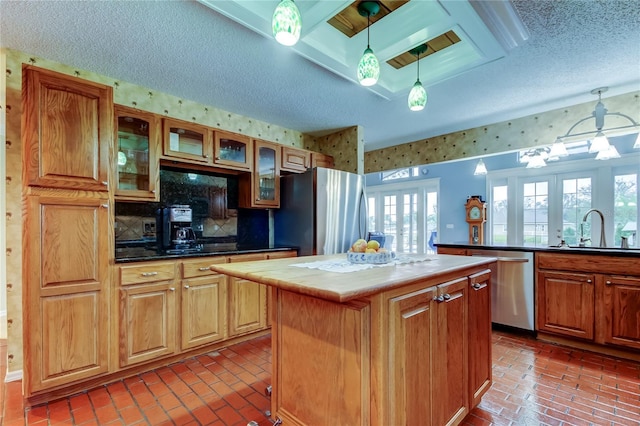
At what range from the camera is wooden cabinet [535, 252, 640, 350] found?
8.07 ft

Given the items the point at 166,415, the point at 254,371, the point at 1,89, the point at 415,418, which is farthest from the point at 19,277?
the point at 415,418

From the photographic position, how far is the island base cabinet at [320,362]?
1188mm

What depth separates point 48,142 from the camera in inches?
76.3

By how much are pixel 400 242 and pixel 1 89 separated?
7009 mm

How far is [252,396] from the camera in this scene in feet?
6.49

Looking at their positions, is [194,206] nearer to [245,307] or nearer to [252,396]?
[245,307]

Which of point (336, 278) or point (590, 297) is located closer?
point (336, 278)

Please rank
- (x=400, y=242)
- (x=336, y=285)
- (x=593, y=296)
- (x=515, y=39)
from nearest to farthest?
(x=336, y=285) < (x=515, y=39) < (x=593, y=296) < (x=400, y=242)

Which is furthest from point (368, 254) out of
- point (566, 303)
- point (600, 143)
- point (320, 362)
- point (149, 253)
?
point (600, 143)

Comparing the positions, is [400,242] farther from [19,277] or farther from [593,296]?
[19,277]

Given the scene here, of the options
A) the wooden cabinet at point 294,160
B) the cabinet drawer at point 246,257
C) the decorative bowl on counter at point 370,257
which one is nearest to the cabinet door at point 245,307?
the cabinet drawer at point 246,257

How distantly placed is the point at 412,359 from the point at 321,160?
3.09 metres

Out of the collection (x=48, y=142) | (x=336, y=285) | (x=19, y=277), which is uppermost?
(x=48, y=142)

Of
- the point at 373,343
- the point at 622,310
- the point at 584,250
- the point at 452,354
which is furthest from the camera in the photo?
the point at 584,250
